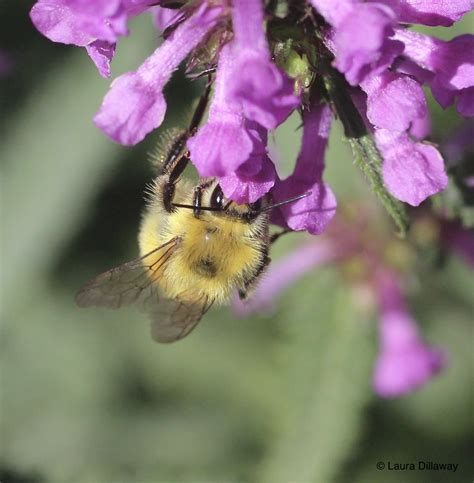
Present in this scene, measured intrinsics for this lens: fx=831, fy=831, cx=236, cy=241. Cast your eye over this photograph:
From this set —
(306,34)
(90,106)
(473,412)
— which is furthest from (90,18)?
(473,412)

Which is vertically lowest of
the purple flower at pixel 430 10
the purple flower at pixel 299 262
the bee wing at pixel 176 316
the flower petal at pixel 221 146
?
the purple flower at pixel 299 262

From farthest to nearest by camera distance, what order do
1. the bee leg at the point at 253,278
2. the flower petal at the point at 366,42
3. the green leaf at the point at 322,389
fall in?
the green leaf at the point at 322,389
the bee leg at the point at 253,278
the flower petal at the point at 366,42

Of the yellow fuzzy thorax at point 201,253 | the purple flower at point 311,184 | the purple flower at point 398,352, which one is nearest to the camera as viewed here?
the purple flower at point 311,184

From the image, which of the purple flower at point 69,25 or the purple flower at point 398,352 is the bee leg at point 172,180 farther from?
the purple flower at point 398,352

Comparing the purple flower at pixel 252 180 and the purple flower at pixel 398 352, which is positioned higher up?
the purple flower at pixel 252 180

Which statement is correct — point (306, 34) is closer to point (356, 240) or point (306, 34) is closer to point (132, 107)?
point (132, 107)

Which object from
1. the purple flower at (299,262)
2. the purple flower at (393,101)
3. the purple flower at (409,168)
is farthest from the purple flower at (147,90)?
the purple flower at (299,262)

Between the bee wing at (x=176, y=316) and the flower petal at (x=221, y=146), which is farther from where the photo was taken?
the bee wing at (x=176, y=316)

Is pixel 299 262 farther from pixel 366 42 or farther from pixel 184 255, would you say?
pixel 366 42
